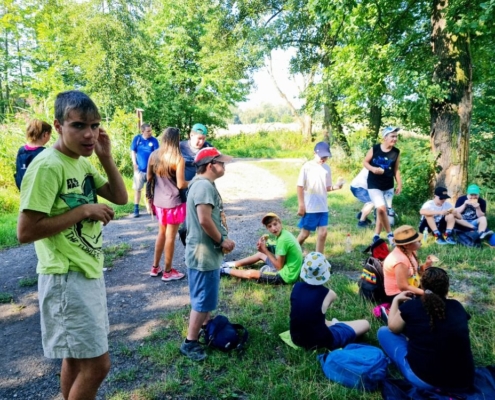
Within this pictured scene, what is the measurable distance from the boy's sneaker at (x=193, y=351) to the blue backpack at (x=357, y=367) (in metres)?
1.03

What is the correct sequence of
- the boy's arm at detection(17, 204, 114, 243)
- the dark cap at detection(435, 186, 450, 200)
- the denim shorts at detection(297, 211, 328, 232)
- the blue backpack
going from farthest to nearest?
the dark cap at detection(435, 186, 450, 200) → the denim shorts at detection(297, 211, 328, 232) → the blue backpack → the boy's arm at detection(17, 204, 114, 243)

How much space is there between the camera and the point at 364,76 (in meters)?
8.69

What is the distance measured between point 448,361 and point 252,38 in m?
19.6

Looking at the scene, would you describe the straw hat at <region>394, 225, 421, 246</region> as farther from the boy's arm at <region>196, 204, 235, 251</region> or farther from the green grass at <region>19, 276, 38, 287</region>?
the green grass at <region>19, 276, 38, 287</region>

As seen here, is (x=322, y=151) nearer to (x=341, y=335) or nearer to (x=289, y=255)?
(x=289, y=255)

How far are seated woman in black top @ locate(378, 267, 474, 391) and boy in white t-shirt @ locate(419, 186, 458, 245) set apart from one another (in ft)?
13.2

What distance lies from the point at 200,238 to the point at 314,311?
1.17 meters

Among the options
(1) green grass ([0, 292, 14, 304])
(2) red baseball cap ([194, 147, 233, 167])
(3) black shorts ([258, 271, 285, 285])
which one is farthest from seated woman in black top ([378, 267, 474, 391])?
(1) green grass ([0, 292, 14, 304])

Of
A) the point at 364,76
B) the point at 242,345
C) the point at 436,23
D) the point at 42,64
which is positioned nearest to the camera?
the point at 242,345

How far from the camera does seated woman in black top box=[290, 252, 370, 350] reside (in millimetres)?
3166

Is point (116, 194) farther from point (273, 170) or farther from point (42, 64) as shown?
point (42, 64)

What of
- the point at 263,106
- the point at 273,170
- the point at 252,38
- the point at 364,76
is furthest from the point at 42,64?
the point at 263,106

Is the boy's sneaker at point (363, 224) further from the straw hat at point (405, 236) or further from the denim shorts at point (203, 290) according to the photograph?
the denim shorts at point (203, 290)

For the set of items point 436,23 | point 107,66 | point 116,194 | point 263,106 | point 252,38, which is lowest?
point 116,194
